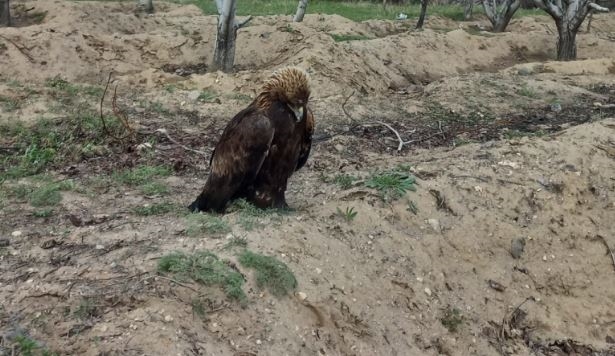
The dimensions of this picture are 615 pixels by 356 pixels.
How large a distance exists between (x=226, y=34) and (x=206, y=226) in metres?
6.14

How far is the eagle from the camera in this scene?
17.9 feet

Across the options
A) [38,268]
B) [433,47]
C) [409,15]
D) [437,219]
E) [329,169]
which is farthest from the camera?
[409,15]

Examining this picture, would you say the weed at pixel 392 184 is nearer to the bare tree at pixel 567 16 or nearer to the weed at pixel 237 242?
the weed at pixel 237 242

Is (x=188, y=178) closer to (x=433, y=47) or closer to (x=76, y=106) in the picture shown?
(x=76, y=106)

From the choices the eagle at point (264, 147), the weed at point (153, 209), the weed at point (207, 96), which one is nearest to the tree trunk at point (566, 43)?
the weed at point (207, 96)

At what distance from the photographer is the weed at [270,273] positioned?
4578 millimetres

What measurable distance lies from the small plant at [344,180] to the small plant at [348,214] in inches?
Result: 25.9

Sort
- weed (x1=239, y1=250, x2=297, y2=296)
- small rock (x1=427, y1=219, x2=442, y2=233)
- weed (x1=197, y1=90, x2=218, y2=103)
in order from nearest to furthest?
weed (x1=239, y1=250, x2=297, y2=296) → small rock (x1=427, y1=219, x2=442, y2=233) → weed (x1=197, y1=90, x2=218, y2=103)

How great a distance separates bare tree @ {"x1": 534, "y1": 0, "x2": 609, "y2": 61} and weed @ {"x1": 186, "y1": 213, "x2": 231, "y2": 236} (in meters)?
10.7

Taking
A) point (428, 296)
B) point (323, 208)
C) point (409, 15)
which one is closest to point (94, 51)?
point (323, 208)

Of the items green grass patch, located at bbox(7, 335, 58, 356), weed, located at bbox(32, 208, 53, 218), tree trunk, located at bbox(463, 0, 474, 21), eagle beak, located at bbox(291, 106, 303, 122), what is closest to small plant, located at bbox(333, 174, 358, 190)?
eagle beak, located at bbox(291, 106, 303, 122)

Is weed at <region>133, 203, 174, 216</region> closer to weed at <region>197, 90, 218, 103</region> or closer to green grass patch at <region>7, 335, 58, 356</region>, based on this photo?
green grass patch at <region>7, 335, 58, 356</region>

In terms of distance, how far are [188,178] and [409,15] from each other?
51.2ft

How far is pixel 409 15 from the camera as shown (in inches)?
837
